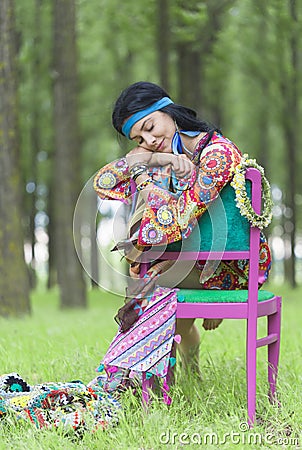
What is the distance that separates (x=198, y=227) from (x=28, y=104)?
13183 mm

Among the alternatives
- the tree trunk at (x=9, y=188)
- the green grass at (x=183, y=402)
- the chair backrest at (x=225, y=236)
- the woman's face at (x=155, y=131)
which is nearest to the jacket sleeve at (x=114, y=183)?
the woman's face at (x=155, y=131)

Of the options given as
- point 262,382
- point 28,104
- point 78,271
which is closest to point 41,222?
point 28,104

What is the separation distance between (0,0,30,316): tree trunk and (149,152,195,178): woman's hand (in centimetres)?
568

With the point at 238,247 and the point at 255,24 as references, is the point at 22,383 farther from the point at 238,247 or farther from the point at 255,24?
the point at 255,24

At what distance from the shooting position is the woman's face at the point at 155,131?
3.49 m

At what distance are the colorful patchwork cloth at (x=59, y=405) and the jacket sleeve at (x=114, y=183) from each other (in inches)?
36.5

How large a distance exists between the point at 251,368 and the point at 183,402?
355mm

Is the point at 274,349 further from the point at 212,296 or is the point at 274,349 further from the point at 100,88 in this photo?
the point at 100,88

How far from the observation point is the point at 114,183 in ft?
11.6

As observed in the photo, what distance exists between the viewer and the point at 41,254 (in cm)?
2091

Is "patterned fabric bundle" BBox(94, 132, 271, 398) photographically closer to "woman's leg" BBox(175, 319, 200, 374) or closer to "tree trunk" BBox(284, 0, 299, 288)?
"woman's leg" BBox(175, 319, 200, 374)

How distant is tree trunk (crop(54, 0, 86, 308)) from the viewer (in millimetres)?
10883

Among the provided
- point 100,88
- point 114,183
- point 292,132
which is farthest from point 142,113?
point 100,88

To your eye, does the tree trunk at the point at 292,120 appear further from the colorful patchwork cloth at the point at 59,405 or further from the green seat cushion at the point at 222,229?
the colorful patchwork cloth at the point at 59,405
